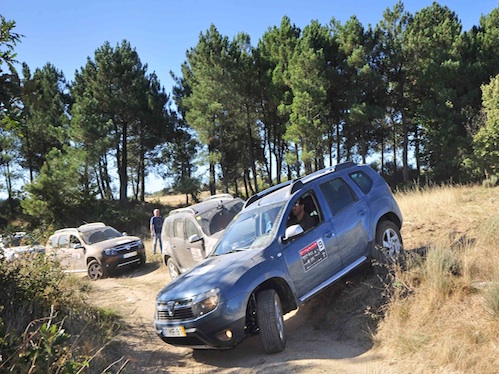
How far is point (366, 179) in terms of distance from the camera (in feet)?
24.3

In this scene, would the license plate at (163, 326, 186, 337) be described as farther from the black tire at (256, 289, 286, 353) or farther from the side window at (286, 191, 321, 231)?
the side window at (286, 191, 321, 231)

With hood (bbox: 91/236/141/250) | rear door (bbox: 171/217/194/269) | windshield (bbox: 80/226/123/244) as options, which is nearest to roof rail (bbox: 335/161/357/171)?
rear door (bbox: 171/217/194/269)

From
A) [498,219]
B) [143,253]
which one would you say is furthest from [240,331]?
[143,253]

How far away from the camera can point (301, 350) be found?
5543mm

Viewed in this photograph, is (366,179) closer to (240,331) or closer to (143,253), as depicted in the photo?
(240,331)

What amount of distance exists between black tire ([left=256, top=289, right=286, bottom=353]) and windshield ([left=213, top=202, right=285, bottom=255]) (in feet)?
2.65

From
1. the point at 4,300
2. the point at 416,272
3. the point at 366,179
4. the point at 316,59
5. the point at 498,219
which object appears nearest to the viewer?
the point at 4,300

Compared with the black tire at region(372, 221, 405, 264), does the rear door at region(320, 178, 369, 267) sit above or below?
above

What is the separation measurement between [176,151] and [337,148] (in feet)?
46.9

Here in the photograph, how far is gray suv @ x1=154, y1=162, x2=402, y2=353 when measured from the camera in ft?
17.1

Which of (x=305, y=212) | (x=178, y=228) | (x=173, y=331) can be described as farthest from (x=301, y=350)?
(x=178, y=228)

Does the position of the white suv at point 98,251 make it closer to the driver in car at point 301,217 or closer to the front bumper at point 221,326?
the driver in car at point 301,217

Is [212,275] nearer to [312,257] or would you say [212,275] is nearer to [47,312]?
[312,257]

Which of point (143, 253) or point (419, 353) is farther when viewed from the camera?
point (143, 253)
